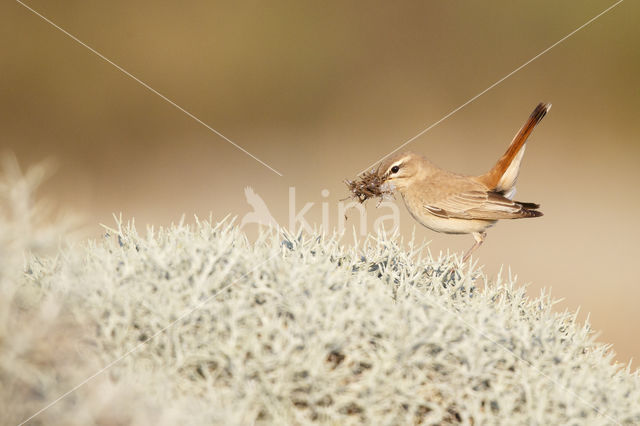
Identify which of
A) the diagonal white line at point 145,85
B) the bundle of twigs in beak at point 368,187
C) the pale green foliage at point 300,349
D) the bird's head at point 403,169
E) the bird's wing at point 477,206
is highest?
the diagonal white line at point 145,85

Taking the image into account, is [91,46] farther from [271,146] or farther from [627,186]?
[627,186]

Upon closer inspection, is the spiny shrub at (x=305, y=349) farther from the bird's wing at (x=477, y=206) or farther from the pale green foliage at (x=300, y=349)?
the bird's wing at (x=477, y=206)

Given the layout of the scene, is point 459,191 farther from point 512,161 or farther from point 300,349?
point 300,349

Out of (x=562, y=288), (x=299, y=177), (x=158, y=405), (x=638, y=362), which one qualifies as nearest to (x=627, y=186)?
(x=562, y=288)

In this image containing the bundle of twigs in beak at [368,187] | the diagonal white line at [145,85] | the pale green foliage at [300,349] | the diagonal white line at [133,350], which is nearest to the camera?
the diagonal white line at [133,350]

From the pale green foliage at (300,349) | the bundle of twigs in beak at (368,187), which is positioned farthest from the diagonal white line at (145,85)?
the pale green foliage at (300,349)

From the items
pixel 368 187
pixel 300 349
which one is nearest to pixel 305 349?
pixel 300 349
